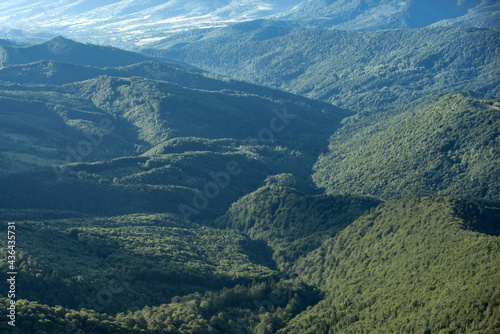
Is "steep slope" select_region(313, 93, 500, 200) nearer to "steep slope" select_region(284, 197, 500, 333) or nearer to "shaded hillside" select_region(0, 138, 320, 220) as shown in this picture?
"shaded hillside" select_region(0, 138, 320, 220)

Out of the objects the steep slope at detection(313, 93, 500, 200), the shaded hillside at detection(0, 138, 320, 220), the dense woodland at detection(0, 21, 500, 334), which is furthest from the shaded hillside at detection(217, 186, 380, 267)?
the steep slope at detection(313, 93, 500, 200)

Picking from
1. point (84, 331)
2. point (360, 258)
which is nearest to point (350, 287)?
point (360, 258)

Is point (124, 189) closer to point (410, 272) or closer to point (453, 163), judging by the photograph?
point (410, 272)

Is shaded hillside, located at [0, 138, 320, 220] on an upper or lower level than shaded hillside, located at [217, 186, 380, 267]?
upper

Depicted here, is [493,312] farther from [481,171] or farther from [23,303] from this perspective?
[481,171]

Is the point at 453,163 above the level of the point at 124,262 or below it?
below

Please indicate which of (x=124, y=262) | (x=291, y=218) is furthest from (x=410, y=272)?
(x=291, y=218)

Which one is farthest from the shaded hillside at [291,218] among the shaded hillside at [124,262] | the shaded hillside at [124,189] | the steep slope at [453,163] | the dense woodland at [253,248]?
the steep slope at [453,163]
